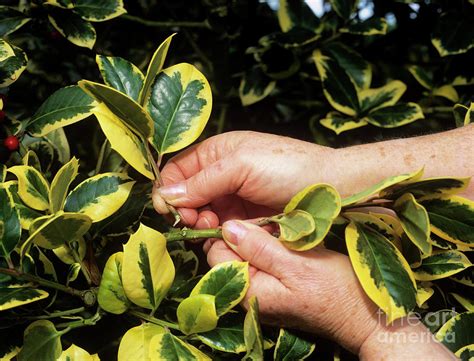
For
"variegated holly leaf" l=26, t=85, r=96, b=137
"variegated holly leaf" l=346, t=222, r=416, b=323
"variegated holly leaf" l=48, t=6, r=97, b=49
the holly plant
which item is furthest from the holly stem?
"variegated holly leaf" l=48, t=6, r=97, b=49

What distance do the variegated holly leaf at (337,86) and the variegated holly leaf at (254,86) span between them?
0.17 m

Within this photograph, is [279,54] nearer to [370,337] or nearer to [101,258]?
[101,258]

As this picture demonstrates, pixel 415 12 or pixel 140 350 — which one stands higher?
pixel 415 12

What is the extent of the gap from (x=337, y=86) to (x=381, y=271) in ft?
2.48

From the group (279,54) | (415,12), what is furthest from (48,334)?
(415,12)

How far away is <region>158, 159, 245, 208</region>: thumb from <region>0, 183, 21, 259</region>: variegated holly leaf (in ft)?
0.91

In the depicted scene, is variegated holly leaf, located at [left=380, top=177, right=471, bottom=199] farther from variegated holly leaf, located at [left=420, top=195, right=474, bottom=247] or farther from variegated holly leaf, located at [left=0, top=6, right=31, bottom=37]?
variegated holly leaf, located at [left=0, top=6, right=31, bottom=37]

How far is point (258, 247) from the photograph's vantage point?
99 cm

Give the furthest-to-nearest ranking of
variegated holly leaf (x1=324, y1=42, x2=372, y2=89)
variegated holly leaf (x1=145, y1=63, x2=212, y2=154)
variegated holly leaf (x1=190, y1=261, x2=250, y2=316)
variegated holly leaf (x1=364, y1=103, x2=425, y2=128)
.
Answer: variegated holly leaf (x1=324, y1=42, x2=372, y2=89), variegated holly leaf (x1=364, y1=103, x2=425, y2=128), variegated holly leaf (x1=145, y1=63, x2=212, y2=154), variegated holly leaf (x1=190, y1=261, x2=250, y2=316)

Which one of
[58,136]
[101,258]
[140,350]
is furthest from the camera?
[58,136]

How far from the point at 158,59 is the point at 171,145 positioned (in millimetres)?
163

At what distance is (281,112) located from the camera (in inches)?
72.4

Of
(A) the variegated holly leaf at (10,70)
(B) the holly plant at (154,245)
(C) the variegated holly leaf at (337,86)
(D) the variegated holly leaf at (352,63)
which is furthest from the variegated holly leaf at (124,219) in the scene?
(D) the variegated holly leaf at (352,63)

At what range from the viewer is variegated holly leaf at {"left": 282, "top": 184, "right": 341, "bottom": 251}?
89 cm
